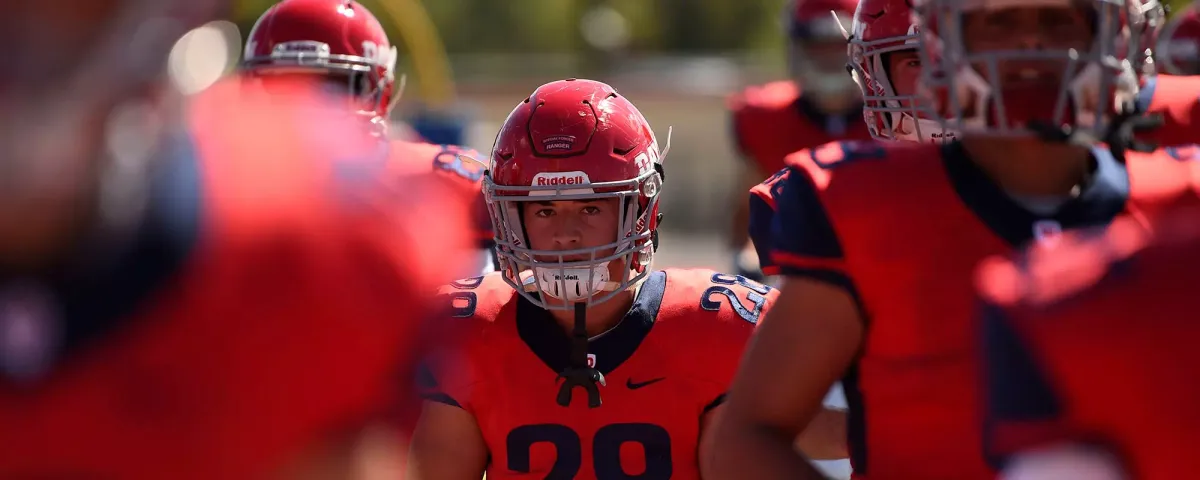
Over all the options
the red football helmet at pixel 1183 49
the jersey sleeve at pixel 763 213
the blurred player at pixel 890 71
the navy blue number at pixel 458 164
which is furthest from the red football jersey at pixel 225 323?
the red football helmet at pixel 1183 49

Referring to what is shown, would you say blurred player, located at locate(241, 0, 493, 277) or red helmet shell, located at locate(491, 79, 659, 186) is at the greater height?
red helmet shell, located at locate(491, 79, 659, 186)

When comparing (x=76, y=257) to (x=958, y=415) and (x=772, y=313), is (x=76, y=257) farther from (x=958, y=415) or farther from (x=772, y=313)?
(x=958, y=415)

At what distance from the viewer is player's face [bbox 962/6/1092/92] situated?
157cm

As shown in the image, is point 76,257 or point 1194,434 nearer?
point 76,257

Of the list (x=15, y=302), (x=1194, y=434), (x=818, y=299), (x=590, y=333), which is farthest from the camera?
(x=590, y=333)

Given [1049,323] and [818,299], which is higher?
[1049,323]

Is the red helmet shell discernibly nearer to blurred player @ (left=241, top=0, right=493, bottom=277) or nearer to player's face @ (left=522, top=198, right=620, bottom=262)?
player's face @ (left=522, top=198, right=620, bottom=262)

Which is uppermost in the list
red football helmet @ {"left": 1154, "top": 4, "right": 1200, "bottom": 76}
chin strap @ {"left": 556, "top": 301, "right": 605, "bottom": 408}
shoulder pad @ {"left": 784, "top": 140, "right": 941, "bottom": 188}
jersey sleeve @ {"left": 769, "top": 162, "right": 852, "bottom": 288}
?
shoulder pad @ {"left": 784, "top": 140, "right": 941, "bottom": 188}

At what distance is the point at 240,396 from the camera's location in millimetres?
995

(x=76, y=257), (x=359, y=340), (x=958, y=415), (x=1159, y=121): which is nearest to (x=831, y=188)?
(x=958, y=415)

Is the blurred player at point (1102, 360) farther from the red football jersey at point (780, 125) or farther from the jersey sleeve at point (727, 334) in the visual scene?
the red football jersey at point (780, 125)

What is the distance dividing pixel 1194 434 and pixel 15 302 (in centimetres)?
91

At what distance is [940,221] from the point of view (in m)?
1.63

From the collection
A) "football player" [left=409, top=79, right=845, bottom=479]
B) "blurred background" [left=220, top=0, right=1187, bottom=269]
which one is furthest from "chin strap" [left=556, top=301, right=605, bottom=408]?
"blurred background" [left=220, top=0, right=1187, bottom=269]
